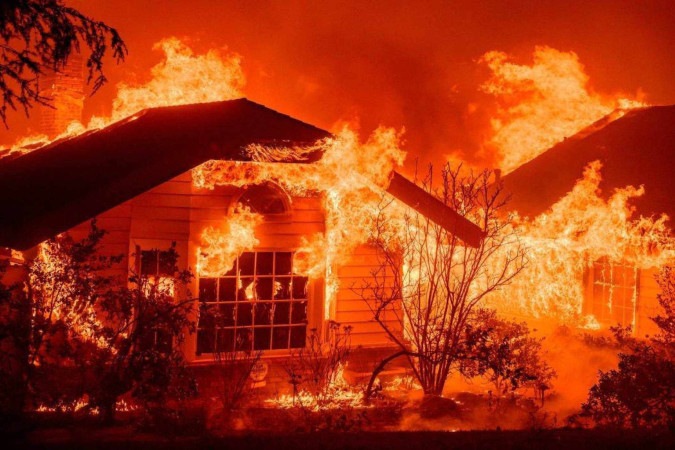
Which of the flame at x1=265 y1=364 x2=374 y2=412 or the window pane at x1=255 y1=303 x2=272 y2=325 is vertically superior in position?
the window pane at x1=255 y1=303 x2=272 y2=325

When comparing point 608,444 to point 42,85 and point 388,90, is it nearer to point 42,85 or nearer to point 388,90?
point 42,85

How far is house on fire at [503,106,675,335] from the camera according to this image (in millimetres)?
15664

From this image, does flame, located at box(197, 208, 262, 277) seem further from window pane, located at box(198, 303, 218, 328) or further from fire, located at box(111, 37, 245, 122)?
fire, located at box(111, 37, 245, 122)

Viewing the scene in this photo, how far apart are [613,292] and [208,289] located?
403 inches

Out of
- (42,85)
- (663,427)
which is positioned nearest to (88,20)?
(663,427)

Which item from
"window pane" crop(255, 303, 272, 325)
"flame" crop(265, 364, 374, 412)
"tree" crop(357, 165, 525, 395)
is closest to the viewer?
"flame" crop(265, 364, 374, 412)

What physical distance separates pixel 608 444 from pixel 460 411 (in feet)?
8.77

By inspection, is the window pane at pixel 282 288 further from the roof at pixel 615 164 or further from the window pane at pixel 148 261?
the roof at pixel 615 164

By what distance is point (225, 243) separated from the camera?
10.7 metres

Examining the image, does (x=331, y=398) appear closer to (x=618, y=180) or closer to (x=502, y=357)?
(x=502, y=357)

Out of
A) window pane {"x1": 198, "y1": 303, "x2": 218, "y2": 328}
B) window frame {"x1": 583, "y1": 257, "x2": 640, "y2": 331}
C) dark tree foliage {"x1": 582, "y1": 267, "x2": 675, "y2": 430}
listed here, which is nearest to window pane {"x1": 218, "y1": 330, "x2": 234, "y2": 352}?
window pane {"x1": 198, "y1": 303, "x2": 218, "y2": 328}

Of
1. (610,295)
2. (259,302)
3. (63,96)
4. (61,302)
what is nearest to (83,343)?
(61,302)

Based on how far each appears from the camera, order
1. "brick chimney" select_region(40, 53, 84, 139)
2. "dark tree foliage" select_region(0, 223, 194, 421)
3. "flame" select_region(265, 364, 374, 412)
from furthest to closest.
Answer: "brick chimney" select_region(40, 53, 84, 139) → "flame" select_region(265, 364, 374, 412) → "dark tree foliage" select_region(0, 223, 194, 421)

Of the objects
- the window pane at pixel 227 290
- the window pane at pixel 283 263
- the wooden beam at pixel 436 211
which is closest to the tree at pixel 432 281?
the wooden beam at pixel 436 211
